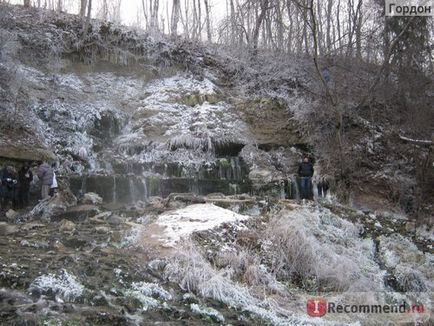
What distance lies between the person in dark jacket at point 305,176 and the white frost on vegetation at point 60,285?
8652mm

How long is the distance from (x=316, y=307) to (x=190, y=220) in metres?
3.21

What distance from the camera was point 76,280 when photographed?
6289 millimetres

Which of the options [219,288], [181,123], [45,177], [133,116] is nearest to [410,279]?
[219,288]

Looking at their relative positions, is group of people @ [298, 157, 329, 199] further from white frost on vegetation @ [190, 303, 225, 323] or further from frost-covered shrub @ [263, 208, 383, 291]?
white frost on vegetation @ [190, 303, 225, 323]

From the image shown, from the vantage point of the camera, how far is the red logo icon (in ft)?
21.3

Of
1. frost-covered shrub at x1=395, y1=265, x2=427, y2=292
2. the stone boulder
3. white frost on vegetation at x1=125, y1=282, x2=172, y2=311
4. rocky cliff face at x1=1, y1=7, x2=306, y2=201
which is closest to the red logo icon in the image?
white frost on vegetation at x1=125, y1=282, x2=172, y2=311

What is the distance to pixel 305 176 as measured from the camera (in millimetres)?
13625

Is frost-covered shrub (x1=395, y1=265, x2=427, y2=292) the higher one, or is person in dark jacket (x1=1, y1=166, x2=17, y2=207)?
person in dark jacket (x1=1, y1=166, x2=17, y2=207)

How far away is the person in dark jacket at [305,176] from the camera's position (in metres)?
13.6

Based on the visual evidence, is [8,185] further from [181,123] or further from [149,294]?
[149,294]

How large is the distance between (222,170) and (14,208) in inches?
245

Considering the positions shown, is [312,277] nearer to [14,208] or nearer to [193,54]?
[14,208]

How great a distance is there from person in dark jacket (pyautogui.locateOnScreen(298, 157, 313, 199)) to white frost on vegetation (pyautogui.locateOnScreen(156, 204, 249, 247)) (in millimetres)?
4376

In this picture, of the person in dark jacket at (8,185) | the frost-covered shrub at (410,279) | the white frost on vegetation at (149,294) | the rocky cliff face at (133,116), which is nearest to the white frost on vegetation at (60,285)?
the white frost on vegetation at (149,294)
